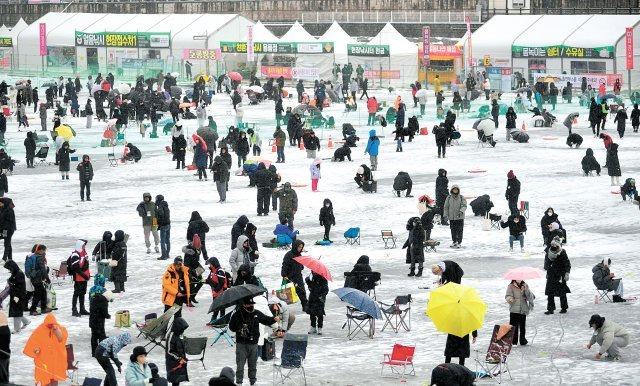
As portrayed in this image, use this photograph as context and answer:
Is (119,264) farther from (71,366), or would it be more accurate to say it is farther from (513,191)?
(513,191)

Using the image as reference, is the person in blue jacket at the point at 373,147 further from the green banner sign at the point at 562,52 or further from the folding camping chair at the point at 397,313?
the green banner sign at the point at 562,52

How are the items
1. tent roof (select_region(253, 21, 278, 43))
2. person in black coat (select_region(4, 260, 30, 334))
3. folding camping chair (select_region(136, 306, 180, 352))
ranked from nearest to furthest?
folding camping chair (select_region(136, 306, 180, 352))
person in black coat (select_region(4, 260, 30, 334))
tent roof (select_region(253, 21, 278, 43))

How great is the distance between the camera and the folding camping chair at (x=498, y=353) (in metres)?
15.5

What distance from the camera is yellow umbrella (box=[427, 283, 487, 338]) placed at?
48.2 feet

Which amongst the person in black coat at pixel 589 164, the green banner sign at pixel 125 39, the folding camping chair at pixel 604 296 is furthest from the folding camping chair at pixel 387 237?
the green banner sign at pixel 125 39

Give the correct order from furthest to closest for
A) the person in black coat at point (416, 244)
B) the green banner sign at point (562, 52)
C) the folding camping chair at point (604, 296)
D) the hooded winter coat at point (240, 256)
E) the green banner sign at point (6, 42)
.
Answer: the green banner sign at point (6, 42)
the green banner sign at point (562, 52)
the person in black coat at point (416, 244)
the hooded winter coat at point (240, 256)
the folding camping chair at point (604, 296)

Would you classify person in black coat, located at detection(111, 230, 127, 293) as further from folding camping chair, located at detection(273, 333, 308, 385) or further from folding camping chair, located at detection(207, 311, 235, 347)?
folding camping chair, located at detection(273, 333, 308, 385)

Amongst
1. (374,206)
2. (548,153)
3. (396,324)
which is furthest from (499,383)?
(548,153)

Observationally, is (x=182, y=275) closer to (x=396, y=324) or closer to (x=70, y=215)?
(x=396, y=324)

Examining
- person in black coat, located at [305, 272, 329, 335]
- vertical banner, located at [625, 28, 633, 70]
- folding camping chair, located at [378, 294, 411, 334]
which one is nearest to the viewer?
person in black coat, located at [305, 272, 329, 335]

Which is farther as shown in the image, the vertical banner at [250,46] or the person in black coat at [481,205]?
the vertical banner at [250,46]

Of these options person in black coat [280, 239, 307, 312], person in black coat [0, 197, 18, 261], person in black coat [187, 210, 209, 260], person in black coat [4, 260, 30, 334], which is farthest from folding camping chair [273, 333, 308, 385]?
person in black coat [0, 197, 18, 261]

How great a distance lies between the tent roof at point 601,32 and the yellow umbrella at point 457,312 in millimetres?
44311

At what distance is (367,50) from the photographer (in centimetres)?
6412
